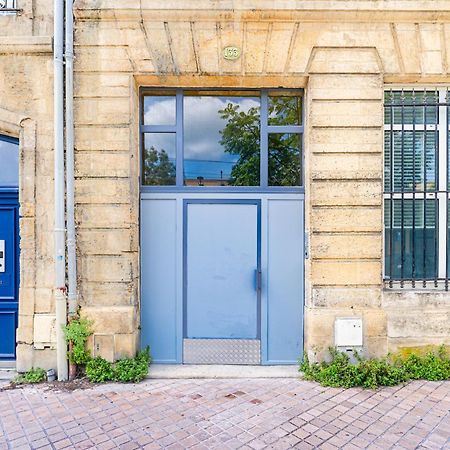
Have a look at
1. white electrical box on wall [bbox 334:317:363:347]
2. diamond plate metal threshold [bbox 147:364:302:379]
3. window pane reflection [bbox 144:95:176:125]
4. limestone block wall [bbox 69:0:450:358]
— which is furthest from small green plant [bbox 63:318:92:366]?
white electrical box on wall [bbox 334:317:363:347]

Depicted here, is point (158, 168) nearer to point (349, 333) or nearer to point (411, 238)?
point (349, 333)

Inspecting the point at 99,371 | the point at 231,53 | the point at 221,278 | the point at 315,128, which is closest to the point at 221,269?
the point at 221,278

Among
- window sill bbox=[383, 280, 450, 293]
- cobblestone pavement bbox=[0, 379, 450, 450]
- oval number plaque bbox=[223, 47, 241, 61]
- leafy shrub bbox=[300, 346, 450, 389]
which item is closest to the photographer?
cobblestone pavement bbox=[0, 379, 450, 450]

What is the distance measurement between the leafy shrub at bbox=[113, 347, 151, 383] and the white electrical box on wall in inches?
91.7

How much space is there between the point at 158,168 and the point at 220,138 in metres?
0.92

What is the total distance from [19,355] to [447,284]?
5.38m

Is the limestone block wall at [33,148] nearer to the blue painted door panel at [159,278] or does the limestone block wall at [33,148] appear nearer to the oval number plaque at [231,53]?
the blue painted door panel at [159,278]

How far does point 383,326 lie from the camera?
4.47 metres

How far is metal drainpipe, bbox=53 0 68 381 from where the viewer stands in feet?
14.3

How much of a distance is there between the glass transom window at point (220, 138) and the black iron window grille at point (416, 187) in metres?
1.22

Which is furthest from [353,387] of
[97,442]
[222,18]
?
[222,18]

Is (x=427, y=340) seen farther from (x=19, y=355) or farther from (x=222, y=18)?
(x=19, y=355)

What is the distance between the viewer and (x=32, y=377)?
434cm

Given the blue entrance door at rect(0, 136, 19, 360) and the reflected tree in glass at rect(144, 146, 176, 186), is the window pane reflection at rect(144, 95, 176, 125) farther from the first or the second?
the blue entrance door at rect(0, 136, 19, 360)
